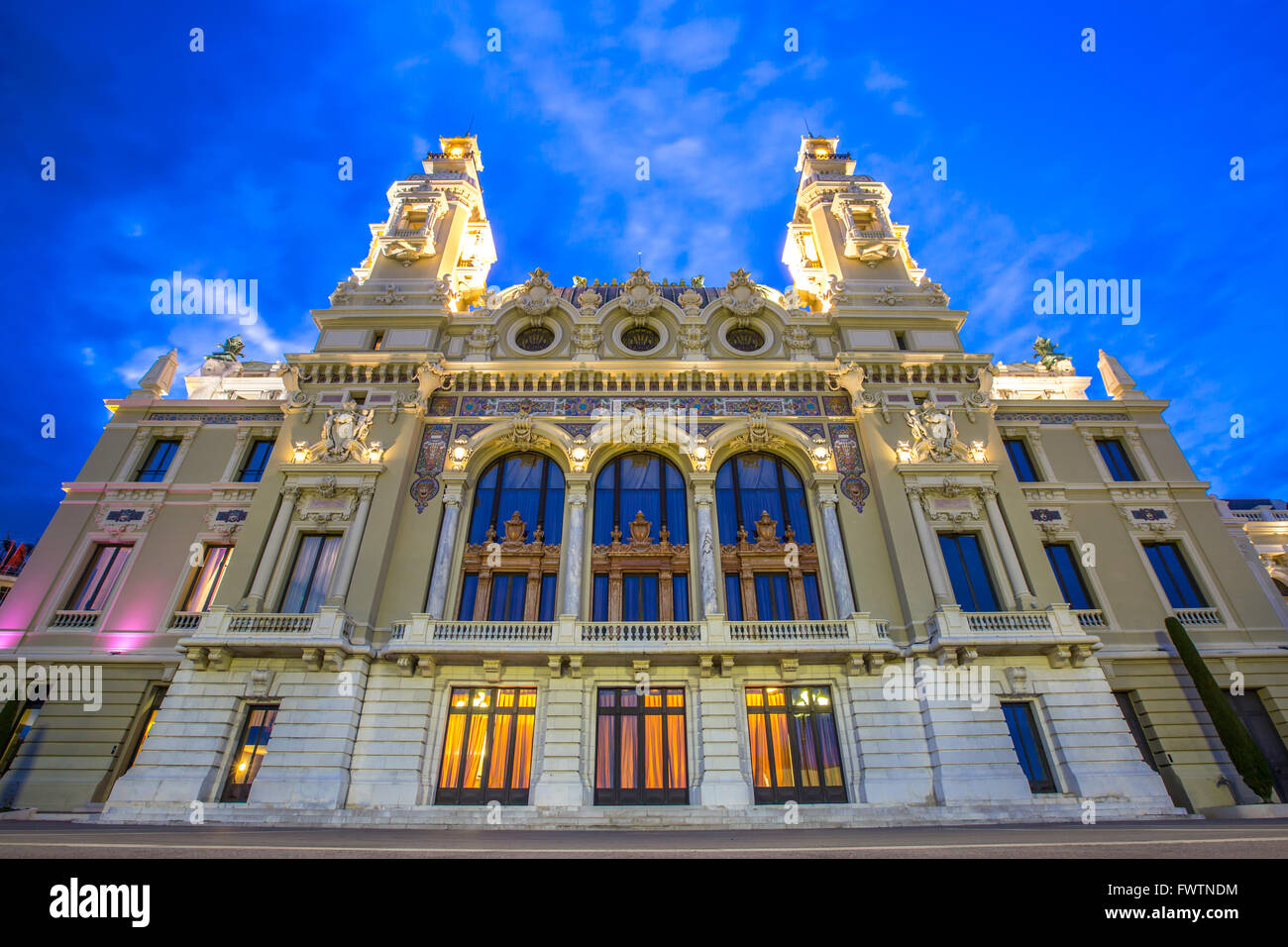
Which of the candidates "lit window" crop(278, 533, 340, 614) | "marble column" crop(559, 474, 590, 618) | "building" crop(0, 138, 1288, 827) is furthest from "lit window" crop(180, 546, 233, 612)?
"marble column" crop(559, 474, 590, 618)

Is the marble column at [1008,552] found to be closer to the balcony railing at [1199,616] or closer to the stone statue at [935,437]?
the stone statue at [935,437]

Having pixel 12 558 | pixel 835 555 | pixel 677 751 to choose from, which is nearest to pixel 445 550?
pixel 677 751

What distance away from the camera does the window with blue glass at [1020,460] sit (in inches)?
1178

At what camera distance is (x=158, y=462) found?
1204 inches

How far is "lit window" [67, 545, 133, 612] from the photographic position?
26.3m

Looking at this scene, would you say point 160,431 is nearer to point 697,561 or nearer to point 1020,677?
point 697,561

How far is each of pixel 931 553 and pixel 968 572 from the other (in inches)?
73.2

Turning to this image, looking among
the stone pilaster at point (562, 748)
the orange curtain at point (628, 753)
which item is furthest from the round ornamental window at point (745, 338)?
the orange curtain at point (628, 753)

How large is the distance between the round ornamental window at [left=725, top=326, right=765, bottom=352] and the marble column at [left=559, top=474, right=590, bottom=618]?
11555 millimetres

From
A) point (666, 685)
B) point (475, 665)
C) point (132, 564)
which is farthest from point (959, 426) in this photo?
point (132, 564)

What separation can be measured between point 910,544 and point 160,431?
119 feet

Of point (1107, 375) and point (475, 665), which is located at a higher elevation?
point (1107, 375)

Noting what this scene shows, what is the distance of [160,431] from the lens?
31.1 metres

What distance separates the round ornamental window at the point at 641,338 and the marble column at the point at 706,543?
9012 millimetres
